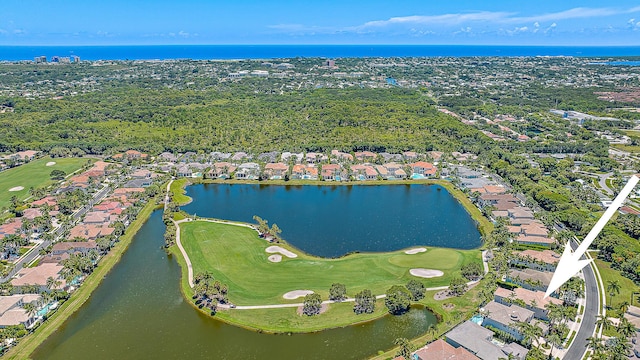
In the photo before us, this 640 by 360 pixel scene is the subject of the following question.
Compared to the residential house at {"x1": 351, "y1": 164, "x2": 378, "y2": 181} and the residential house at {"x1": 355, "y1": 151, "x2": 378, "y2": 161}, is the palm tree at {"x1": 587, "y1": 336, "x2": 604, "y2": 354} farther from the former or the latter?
the residential house at {"x1": 355, "y1": 151, "x2": 378, "y2": 161}

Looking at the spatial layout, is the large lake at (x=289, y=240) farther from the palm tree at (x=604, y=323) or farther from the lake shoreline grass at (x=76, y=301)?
the palm tree at (x=604, y=323)

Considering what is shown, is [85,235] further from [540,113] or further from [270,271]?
[540,113]

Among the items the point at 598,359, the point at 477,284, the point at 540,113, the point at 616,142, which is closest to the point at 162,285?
the point at 477,284

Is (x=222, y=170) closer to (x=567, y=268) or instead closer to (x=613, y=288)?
(x=613, y=288)

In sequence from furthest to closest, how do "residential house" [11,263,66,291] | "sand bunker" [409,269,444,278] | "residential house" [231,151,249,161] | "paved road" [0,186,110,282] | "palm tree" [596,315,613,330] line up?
"residential house" [231,151,249,161]
"paved road" [0,186,110,282]
"sand bunker" [409,269,444,278]
"residential house" [11,263,66,291]
"palm tree" [596,315,613,330]

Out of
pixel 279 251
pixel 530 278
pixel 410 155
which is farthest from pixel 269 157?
pixel 530 278

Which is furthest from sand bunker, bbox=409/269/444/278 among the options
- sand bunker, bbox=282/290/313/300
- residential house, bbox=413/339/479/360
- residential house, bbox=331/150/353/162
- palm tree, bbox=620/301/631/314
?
residential house, bbox=331/150/353/162
